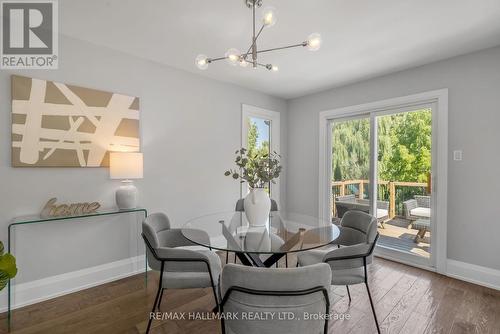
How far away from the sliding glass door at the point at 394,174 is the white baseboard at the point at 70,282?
3.22m

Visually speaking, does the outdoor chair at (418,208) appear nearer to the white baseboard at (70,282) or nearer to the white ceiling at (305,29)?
the white ceiling at (305,29)

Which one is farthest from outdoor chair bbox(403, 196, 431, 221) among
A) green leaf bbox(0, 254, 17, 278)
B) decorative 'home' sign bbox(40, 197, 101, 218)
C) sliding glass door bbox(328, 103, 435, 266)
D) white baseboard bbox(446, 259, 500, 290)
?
green leaf bbox(0, 254, 17, 278)

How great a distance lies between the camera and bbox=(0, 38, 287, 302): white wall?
2.30 m

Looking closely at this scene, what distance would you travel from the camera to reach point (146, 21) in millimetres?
2219

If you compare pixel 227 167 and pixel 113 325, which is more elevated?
pixel 227 167

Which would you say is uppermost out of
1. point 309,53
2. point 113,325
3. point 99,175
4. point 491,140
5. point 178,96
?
point 309,53

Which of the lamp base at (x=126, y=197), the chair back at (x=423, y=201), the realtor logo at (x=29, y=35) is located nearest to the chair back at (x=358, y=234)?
the chair back at (x=423, y=201)

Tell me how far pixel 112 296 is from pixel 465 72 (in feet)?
14.6

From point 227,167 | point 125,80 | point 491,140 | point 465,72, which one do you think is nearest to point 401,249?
point 491,140

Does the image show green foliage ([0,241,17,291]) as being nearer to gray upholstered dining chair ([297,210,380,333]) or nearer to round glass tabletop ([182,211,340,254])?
round glass tabletop ([182,211,340,254])

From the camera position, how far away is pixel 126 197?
2.62m

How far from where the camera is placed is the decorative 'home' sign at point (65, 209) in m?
2.30

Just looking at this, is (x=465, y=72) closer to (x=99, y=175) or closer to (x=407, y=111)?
(x=407, y=111)

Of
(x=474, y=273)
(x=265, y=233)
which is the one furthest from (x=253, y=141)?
(x=474, y=273)
